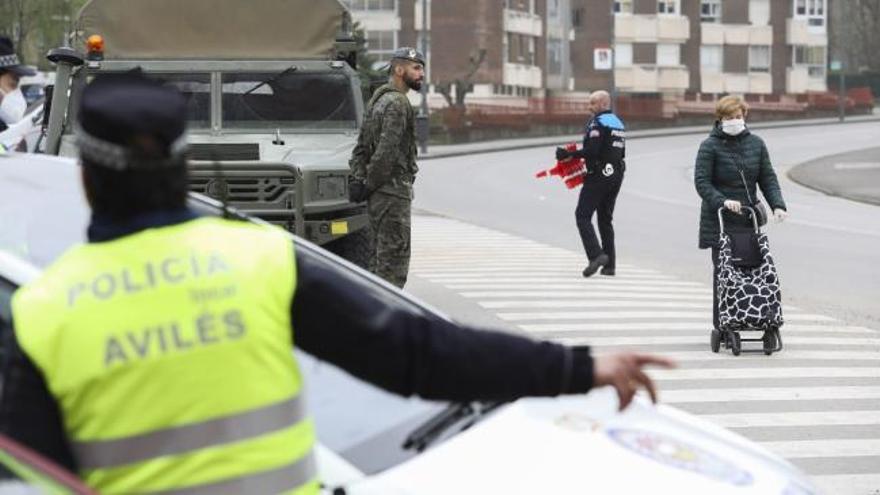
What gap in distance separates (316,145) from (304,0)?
5.07ft

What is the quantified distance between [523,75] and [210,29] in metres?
74.5

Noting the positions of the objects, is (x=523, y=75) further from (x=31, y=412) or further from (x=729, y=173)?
(x=31, y=412)

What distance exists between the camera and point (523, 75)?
8762cm

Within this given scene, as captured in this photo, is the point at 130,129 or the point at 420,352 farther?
the point at 420,352

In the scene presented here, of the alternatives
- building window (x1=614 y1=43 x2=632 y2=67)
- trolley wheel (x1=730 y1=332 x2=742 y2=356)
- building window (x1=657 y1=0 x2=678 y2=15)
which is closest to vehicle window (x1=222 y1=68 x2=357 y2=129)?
trolley wheel (x1=730 y1=332 x2=742 y2=356)

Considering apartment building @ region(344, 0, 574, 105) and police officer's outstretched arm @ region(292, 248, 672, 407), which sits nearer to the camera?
police officer's outstretched arm @ region(292, 248, 672, 407)

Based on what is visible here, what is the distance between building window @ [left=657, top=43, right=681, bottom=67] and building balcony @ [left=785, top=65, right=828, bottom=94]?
873 centimetres

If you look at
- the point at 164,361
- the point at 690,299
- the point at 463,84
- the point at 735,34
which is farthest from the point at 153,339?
the point at 735,34

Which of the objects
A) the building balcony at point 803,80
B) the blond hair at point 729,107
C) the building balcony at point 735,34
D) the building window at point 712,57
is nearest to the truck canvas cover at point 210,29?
the blond hair at point 729,107

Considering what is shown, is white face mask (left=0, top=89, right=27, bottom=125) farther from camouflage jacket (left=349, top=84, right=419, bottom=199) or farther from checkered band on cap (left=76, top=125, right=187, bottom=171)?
checkered band on cap (left=76, top=125, right=187, bottom=171)

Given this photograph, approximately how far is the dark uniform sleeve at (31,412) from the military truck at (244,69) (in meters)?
9.92

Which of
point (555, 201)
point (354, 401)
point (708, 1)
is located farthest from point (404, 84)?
point (708, 1)

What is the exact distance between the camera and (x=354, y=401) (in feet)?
13.7

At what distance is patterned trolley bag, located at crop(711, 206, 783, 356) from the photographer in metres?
10.8
